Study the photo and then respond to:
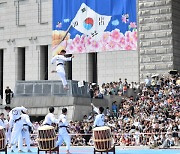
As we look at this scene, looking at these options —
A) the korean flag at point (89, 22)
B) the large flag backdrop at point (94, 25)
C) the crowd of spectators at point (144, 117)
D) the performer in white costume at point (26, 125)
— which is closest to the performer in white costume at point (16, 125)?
the performer in white costume at point (26, 125)

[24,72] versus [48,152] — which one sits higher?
[24,72]

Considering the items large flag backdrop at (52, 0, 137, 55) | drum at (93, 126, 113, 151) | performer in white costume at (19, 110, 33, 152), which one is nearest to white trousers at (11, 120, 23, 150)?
performer in white costume at (19, 110, 33, 152)

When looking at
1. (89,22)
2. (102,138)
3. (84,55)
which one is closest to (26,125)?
(102,138)

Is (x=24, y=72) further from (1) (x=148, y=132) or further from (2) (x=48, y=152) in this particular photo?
(2) (x=48, y=152)

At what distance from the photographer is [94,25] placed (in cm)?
4456

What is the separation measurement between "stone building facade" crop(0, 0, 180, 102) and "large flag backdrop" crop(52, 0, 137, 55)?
125cm

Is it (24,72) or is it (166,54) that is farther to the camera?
(24,72)

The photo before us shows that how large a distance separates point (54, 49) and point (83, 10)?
4141 millimetres

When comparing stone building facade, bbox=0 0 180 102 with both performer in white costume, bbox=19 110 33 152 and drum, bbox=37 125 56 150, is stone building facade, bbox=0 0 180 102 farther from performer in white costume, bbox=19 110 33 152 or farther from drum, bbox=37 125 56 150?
drum, bbox=37 125 56 150

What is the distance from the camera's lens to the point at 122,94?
133 feet

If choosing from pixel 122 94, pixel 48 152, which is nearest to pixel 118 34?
pixel 122 94

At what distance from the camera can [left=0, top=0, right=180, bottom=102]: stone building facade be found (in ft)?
138

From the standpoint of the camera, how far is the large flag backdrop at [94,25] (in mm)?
42625

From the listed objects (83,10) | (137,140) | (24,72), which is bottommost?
(137,140)
